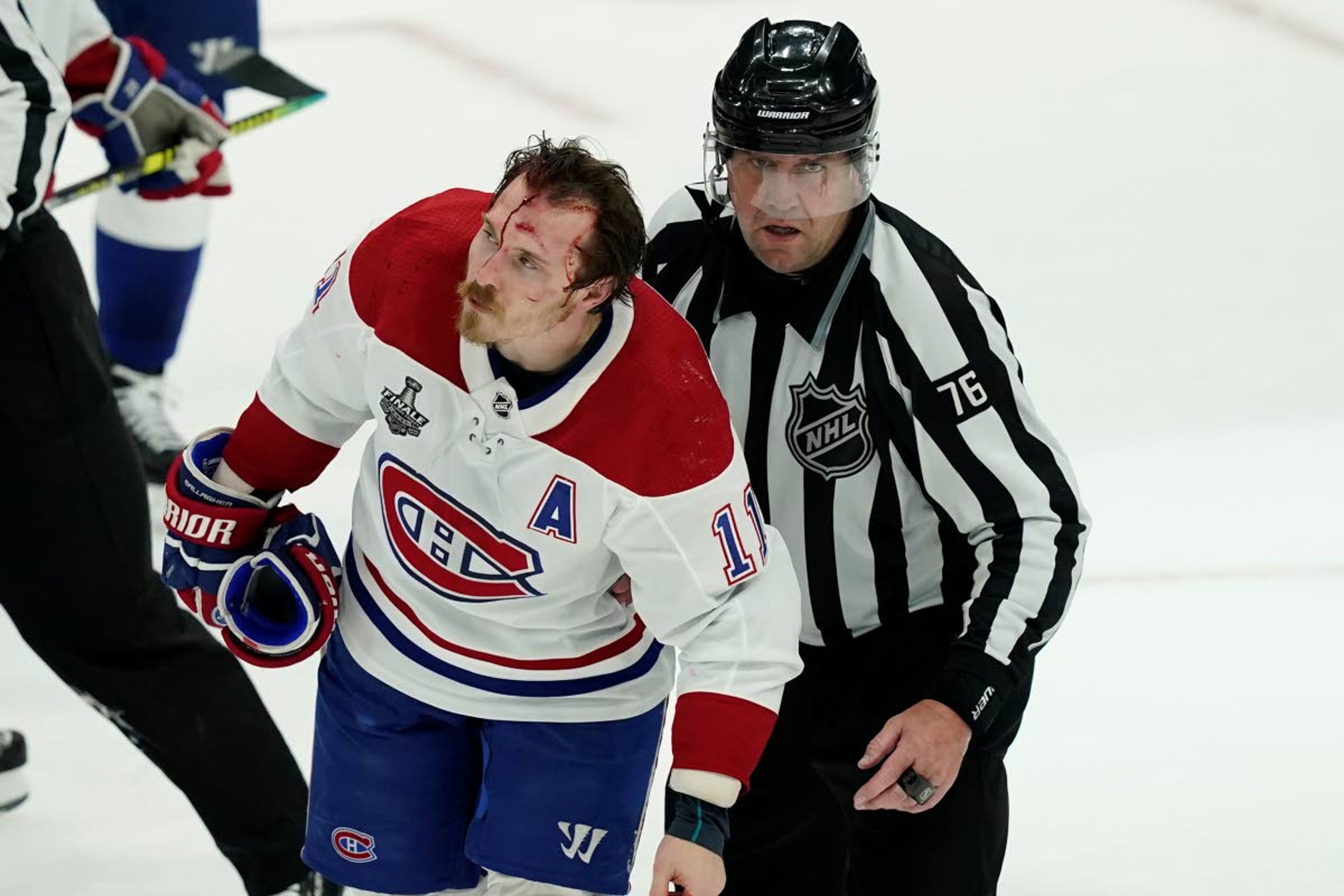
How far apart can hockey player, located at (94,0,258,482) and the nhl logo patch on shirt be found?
1.68 m

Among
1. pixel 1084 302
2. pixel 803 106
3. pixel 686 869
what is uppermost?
pixel 803 106

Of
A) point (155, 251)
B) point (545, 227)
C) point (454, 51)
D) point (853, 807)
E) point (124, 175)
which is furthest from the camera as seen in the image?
point (454, 51)

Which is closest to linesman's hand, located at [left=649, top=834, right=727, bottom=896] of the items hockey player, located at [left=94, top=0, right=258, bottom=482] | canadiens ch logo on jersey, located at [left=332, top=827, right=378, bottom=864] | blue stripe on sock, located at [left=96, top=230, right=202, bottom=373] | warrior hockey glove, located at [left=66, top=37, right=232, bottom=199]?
canadiens ch logo on jersey, located at [left=332, top=827, right=378, bottom=864]

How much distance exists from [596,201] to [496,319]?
0.42 ft

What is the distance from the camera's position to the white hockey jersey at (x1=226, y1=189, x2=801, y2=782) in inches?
67.2

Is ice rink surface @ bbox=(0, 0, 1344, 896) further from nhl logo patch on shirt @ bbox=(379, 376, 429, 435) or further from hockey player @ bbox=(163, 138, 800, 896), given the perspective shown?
nhl logo patch on shirt @ bbox=(379, 376, 429, 435)

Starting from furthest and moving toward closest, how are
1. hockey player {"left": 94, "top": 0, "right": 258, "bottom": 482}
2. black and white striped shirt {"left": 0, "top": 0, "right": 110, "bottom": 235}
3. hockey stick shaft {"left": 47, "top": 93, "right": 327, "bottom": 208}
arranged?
hockey player {"left": 94, "top": 0, "right": 258, "bottom": 482}
hockey stick shaft {"left": 47, "top": 93, "right": 327, "bottom": 208}
black and white striped shirt {"left": 0, "top": 0, "right": 110, "bottom": 235}

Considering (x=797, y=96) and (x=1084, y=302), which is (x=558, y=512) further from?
(x=1084, y=302)

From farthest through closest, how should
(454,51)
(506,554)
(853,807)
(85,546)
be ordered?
1. (454,51)
2. (85,546)
3. (853,807)
4. (506,554)

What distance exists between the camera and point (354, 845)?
1935mm

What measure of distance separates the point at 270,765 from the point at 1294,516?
6.01 feet

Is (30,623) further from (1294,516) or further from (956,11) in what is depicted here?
(956,11)

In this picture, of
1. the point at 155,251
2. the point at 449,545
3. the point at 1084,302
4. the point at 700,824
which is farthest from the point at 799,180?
the point at 1084,302

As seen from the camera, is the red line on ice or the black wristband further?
the red line on ice
